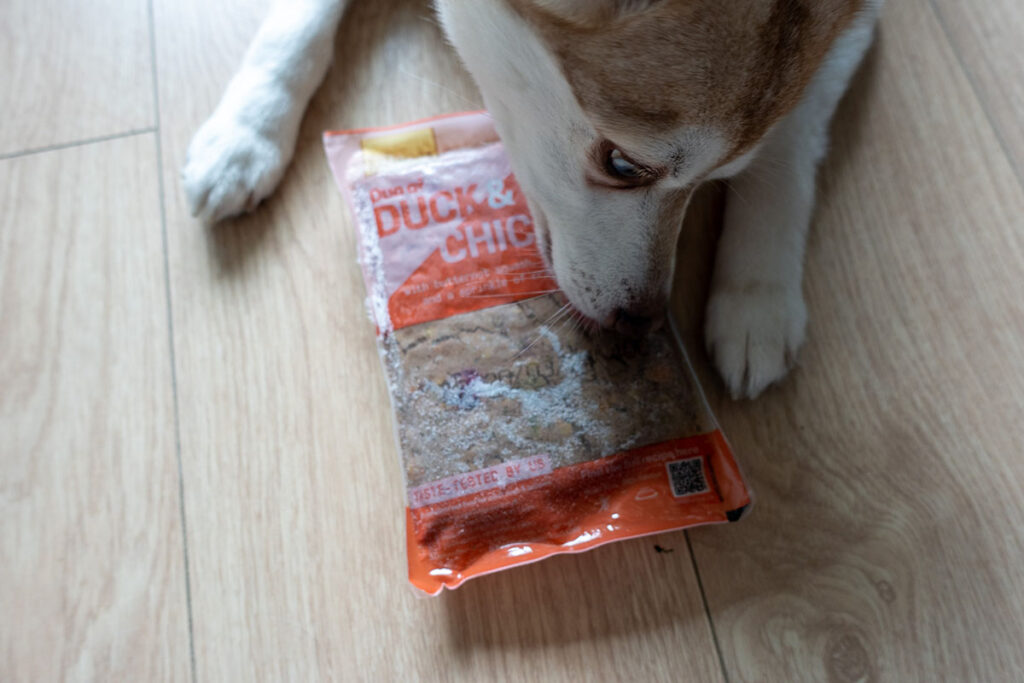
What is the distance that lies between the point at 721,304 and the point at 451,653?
2.01ft

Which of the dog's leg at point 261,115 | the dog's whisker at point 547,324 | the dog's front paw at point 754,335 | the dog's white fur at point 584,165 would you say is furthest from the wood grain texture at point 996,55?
the dog's leg at point 261,115

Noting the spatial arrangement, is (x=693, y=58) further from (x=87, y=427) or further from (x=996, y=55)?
(x=87, y=427)

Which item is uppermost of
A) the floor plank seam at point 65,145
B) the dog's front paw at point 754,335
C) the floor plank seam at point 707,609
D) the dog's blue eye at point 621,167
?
the dog's blue eye at point 621,167

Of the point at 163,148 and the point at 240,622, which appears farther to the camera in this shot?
the point at 163,148

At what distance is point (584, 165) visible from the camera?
845mm

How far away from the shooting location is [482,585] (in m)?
0.97

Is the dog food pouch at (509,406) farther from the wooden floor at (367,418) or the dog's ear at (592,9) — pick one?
the dog's ear at (592,9)

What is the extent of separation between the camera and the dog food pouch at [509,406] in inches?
36.7

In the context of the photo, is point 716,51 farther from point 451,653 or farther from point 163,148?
point 163,148

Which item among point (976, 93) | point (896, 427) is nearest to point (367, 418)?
point (896, 427)

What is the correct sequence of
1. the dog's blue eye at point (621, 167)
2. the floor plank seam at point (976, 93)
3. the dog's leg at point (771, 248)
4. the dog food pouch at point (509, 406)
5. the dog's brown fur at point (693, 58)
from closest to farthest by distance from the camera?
the dog's brown fur at point (693, 58)
the dog's blue eye at point (621, 167)
the dog food pouch at point (509, 406)
the dog's leg at point (771, 248)
the floor plank seam at point (976, 93)

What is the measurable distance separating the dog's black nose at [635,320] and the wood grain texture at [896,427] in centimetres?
16

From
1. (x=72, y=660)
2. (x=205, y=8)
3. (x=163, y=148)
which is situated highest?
(x=205, y=8)

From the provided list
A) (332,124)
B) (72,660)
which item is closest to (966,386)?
(332,124)
